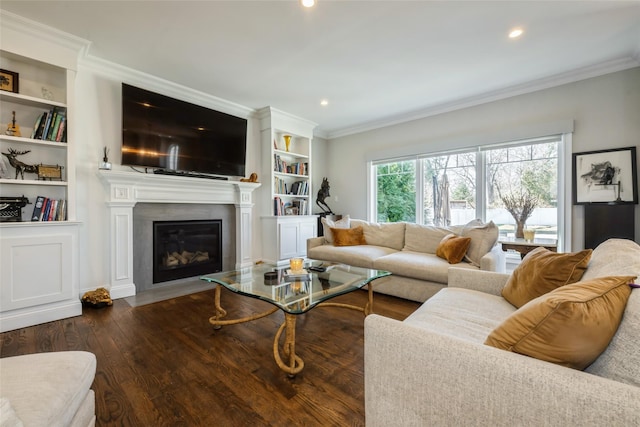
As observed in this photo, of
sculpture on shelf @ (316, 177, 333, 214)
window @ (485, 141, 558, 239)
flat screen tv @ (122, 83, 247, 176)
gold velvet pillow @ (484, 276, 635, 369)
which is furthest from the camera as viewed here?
sculpture on shelf @ (316, 177, 333, 214)

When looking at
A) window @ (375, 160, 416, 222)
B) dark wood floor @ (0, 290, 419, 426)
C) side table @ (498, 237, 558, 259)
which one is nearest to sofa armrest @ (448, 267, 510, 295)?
A: dark wood floor @ (0, 290, 419, 426)

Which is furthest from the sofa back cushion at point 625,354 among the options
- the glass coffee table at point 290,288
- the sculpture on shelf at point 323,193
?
the sculpture on shelf at point 323,193

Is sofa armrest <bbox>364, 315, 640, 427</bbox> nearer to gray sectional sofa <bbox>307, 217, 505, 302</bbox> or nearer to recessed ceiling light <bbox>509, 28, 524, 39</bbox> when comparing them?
gray sectional sofa <bbox>307, 217, 505, 302</bbox>

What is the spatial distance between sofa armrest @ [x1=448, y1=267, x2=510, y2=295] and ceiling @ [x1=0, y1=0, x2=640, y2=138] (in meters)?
2.02

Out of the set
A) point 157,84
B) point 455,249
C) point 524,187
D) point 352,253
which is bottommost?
point 352,253

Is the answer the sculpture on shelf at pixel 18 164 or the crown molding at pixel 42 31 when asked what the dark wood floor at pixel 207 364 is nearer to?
the sculpture on shelf at pixel 18 164

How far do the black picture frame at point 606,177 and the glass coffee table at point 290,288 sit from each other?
2.72m

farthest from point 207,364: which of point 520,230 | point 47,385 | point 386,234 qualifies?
point 520,230

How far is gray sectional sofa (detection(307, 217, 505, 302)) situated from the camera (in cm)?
272

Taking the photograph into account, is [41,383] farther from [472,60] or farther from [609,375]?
[472,60]

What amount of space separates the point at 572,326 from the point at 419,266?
6.85 ft

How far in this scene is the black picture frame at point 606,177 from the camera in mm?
2871

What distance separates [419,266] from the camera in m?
2.78

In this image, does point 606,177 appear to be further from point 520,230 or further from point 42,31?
point 42,31
